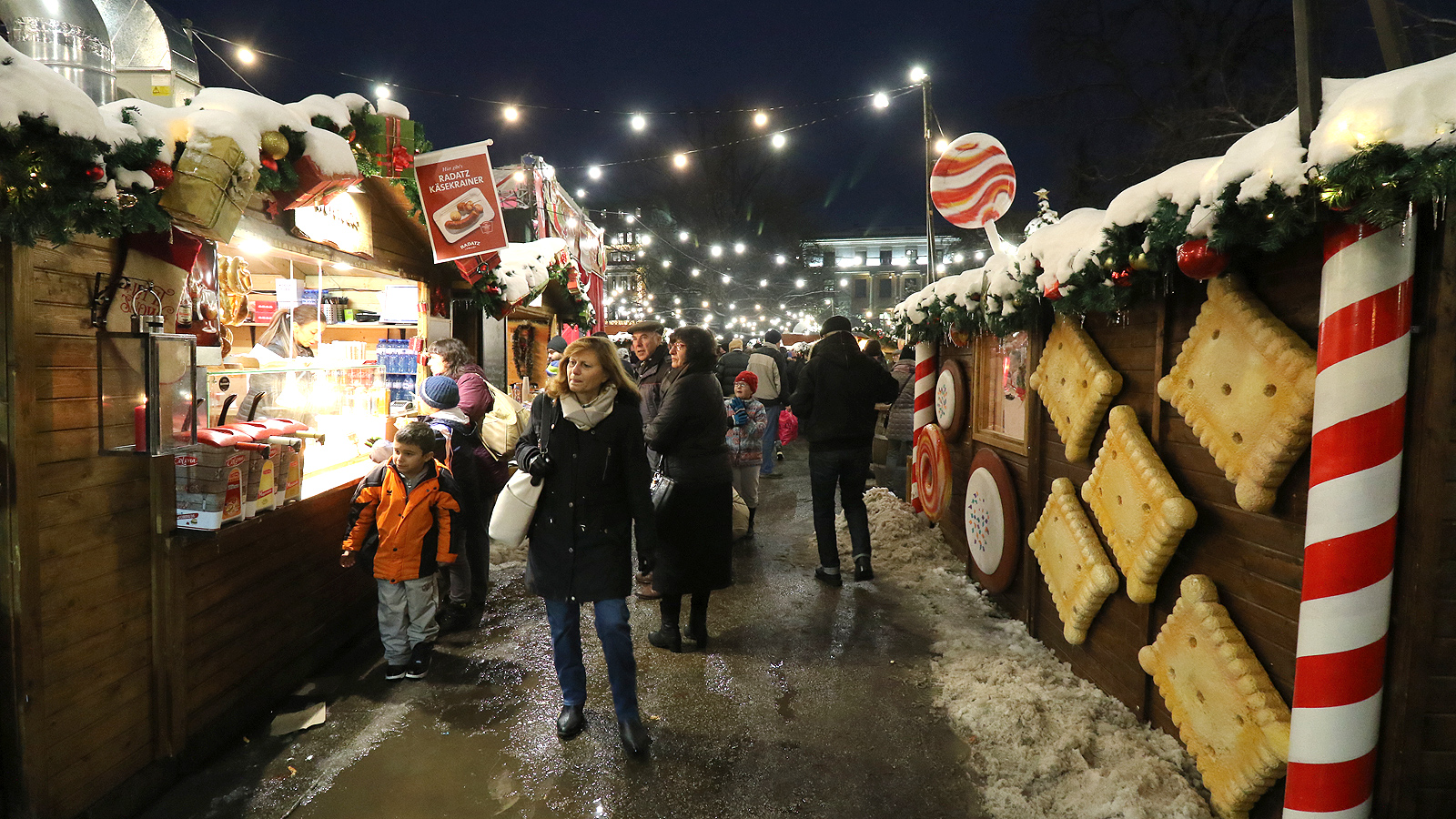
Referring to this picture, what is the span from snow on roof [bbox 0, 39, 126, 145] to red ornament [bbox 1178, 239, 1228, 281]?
408cm

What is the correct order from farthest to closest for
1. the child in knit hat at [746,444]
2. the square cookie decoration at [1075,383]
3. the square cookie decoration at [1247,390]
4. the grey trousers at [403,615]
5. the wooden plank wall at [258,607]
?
the child in knit hat at [746,444], the grey trousers at [403,615], the square cookie decoration at [1075,383], the wooden plank wall at [258,607], the square cookie decoration at [1247,390]

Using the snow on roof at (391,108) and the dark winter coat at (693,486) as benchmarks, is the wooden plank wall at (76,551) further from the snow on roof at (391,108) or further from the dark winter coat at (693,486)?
the dark winter coat at (693,486)

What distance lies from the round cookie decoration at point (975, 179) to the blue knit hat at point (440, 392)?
→ 13.7 ft

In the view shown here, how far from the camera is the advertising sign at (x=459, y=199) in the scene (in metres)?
5.57

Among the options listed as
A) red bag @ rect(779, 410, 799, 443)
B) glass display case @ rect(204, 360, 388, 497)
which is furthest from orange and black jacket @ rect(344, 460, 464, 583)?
red bag @ rect(779, 410, 799, 443)

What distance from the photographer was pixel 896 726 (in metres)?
3.89

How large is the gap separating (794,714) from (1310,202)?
10.9 feet

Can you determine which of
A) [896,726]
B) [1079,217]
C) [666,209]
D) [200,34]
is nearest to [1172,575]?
[896,726]

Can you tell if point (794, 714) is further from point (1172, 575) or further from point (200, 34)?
point (200, 34)

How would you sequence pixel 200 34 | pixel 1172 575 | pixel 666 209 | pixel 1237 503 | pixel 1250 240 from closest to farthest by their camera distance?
1. pixel 1250 240
2. pixel 1237 503
3. pixel 1172 575
4. pixel 200 34
5. pixel 666 209

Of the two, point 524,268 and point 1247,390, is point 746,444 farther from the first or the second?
point 1247,390

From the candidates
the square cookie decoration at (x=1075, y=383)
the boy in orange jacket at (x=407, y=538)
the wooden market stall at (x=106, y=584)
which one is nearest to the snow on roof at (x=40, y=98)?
the wooden market stall at (x=106, y=584)

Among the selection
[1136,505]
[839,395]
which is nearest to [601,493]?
[1136,505]

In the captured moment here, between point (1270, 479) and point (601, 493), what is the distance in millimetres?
2856
